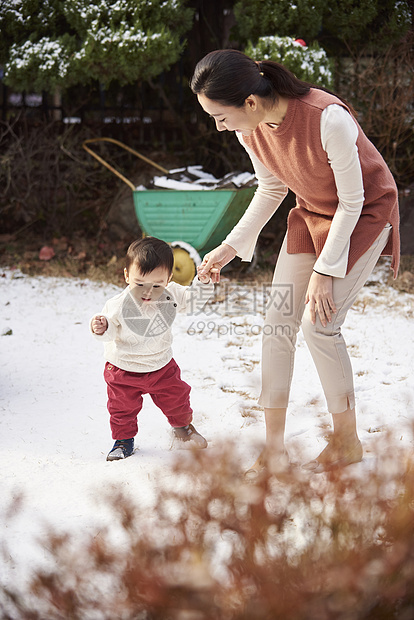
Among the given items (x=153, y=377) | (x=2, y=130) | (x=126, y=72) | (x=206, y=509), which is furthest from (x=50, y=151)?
(x=206, y=509)

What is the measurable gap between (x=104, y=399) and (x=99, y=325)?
3.06ft

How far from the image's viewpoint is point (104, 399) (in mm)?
3287

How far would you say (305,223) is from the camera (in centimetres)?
227

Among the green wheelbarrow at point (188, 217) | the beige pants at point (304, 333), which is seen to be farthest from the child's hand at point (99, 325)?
the green wheelbarrow at point (188, 217)

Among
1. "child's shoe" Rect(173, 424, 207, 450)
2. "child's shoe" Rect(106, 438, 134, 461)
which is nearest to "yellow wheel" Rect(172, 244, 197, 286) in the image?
"child's shoe" Rect(173, 424, 207, 450)

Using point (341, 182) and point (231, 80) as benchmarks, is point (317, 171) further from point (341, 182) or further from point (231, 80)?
point (231, 80)

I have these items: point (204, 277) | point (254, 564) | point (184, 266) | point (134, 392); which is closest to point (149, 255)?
point (204, 277)

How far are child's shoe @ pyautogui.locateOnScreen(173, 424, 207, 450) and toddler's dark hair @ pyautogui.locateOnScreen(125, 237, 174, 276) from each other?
669mm

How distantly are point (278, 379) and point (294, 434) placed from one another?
A: 541 millimetres

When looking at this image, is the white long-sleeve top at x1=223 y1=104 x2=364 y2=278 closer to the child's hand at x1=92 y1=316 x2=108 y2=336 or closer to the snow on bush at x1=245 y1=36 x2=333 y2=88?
the child's hand at x1=92 y1=316 x2=108 y2=336

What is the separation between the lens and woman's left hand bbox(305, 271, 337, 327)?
6.88 feet

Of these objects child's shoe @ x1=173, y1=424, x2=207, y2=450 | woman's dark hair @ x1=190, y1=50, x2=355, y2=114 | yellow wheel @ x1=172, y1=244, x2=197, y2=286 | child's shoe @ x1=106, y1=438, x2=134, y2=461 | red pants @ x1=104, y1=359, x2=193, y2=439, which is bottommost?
yellow wheel @ x1=172, y1=244, x2=197, y2=286

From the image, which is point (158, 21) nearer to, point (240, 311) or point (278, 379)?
point (240, 311)

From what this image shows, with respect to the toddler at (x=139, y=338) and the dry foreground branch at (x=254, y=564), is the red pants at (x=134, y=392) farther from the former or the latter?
the dry foreground branch at (x=254, y=564)
